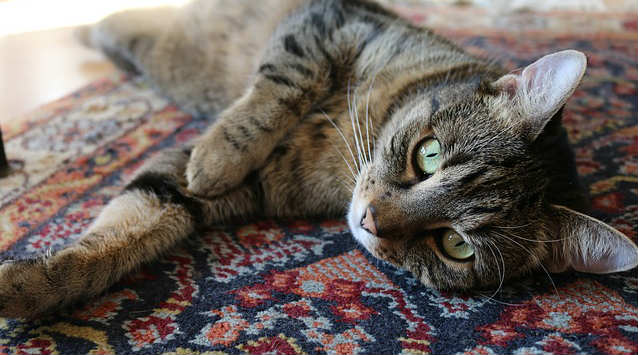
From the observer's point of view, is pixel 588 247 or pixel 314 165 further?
→ pixel 314 165

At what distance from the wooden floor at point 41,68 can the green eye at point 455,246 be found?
157cm

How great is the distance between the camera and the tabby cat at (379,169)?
3.48ft

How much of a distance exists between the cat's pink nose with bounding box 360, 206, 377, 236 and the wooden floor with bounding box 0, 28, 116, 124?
4.65 feet

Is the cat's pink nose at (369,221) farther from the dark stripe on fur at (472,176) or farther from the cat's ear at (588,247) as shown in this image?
Answer: the cat's ear at (588,247)

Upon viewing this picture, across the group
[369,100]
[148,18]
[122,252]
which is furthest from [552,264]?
[148,18]

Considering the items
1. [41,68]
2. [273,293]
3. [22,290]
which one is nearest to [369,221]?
[273,293]

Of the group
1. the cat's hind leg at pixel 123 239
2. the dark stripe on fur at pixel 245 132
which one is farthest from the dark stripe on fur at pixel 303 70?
the cat's hind leg at pixel 123 239

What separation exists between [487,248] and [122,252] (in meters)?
0.78

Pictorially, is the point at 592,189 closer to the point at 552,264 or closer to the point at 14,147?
the point at 552,264

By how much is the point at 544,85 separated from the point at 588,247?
13.7 inches

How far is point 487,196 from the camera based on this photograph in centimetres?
105

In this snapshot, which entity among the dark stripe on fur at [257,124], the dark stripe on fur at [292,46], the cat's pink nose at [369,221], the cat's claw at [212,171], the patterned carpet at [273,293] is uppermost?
the dark stripe on fur at [292,46]

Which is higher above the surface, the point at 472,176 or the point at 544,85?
the point at 544,85

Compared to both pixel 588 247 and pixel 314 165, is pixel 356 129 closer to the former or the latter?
pixel 314 165
